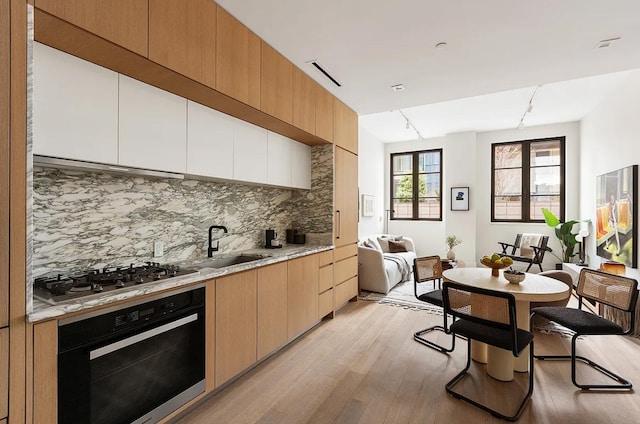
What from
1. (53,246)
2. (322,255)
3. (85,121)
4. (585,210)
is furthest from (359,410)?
(585,210)

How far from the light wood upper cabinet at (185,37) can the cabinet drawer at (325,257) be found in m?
2.06

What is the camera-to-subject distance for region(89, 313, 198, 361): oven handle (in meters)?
1.51

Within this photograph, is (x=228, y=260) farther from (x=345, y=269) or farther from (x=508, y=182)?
(x=508, y=182)

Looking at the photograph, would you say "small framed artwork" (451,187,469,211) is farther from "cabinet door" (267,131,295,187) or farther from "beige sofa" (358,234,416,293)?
"cabinet door" (267,131,295,187)

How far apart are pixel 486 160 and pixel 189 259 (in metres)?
6.74

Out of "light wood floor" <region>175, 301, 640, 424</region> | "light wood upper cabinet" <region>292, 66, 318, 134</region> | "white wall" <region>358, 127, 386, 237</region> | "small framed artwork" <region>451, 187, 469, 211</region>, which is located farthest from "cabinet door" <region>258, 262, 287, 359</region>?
"small framed artwork" <region>451, 187, 469, 211</region>

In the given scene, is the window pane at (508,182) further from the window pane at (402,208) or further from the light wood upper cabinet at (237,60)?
the light wood upper cabinet at (237,60)

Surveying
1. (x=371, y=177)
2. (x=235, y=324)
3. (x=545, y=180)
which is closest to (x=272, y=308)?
(x=235, y=324)

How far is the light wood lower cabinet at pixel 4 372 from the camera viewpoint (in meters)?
1.22

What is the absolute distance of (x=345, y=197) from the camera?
414cm

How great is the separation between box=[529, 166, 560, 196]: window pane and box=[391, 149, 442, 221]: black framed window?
1.90m

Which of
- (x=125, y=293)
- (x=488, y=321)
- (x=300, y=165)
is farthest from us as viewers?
(x=300, y=165)

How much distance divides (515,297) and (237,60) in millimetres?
2710

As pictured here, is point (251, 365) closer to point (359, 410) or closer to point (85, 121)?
point (359, 410)
